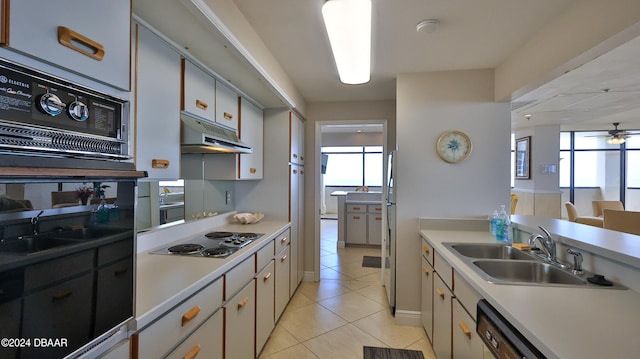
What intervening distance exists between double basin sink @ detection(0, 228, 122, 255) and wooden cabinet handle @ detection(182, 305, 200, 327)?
0.58 meters

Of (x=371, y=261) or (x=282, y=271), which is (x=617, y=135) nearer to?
(x=371, y=261)

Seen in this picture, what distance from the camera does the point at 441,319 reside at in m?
2.06

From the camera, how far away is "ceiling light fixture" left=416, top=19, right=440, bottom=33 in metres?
1.92

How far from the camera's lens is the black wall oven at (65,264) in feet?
2.00

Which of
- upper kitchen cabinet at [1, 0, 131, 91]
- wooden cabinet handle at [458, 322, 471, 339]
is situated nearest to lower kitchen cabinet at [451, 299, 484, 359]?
wooden cabinet handle at [458, 322, 471, 339]

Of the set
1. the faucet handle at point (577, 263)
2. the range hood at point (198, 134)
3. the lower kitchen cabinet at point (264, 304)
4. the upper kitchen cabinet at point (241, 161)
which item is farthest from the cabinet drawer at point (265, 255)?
the faucet handle at point (577, 263)

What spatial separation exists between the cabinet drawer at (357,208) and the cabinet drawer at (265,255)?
133 inches

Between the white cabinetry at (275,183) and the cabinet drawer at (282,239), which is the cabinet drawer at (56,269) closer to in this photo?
the cabinet drawer at (282,239)

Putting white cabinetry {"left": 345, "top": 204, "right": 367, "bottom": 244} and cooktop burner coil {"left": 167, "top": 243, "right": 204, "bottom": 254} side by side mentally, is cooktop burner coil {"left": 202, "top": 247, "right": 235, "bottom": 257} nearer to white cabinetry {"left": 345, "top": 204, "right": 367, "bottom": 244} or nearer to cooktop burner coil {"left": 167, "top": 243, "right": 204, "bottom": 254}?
cooktop burner coil {"left": 167, "top": 243, "right": 204, "bottom": 254}

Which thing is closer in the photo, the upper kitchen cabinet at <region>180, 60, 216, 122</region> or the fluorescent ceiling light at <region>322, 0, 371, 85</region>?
the fluorescent ceiling light at <region>322, 0, 371, 85</region>

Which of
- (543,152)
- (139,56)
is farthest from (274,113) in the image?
(543,152)

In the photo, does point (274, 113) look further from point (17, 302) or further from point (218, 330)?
point (17, 302)

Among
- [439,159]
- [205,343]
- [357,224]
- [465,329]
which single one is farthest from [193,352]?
[357,224]

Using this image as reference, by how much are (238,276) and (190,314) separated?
51cm
